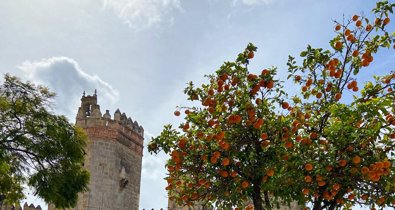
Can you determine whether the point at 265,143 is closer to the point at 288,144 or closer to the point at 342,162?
the point at 288,144

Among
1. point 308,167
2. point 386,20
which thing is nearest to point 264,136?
point 308,167

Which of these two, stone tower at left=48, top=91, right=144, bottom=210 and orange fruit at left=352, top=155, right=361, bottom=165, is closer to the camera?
orange fruit at left=352, top=155, right=361, bottom=165

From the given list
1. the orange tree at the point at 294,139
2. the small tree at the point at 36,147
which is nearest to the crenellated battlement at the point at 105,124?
the small tree at the point at 36,147

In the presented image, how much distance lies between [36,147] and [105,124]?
13.0 metres

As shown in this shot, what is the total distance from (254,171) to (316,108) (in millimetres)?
2039

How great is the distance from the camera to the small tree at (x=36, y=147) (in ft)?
41.3

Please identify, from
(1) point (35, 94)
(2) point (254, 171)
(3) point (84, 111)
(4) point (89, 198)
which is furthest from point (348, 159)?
(3) point (84, 111)

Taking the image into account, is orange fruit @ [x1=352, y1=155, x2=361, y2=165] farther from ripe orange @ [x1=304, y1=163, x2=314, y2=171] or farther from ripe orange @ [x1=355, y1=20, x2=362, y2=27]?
ripe orange @ [x1=355, y1=20, x2=362, y2=27]

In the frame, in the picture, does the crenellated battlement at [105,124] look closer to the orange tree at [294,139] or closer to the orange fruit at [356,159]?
the orange tree at [294,139]

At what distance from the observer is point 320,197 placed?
880 cm

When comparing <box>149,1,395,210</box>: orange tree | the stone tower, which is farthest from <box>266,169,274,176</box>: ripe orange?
the stone tower

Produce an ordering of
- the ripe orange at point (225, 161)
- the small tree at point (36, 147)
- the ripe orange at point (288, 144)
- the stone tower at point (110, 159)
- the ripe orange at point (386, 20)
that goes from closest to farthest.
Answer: the ripe orange at point (288, 144) → the ripe orange at point (225, 161) → the ripe orange at point (386, 20) → the small tree at point (36, 147) → the stone tower at point (110, 159)

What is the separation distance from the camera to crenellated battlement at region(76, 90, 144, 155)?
2540 centimetres

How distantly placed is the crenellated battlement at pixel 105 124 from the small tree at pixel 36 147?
37.8ft
